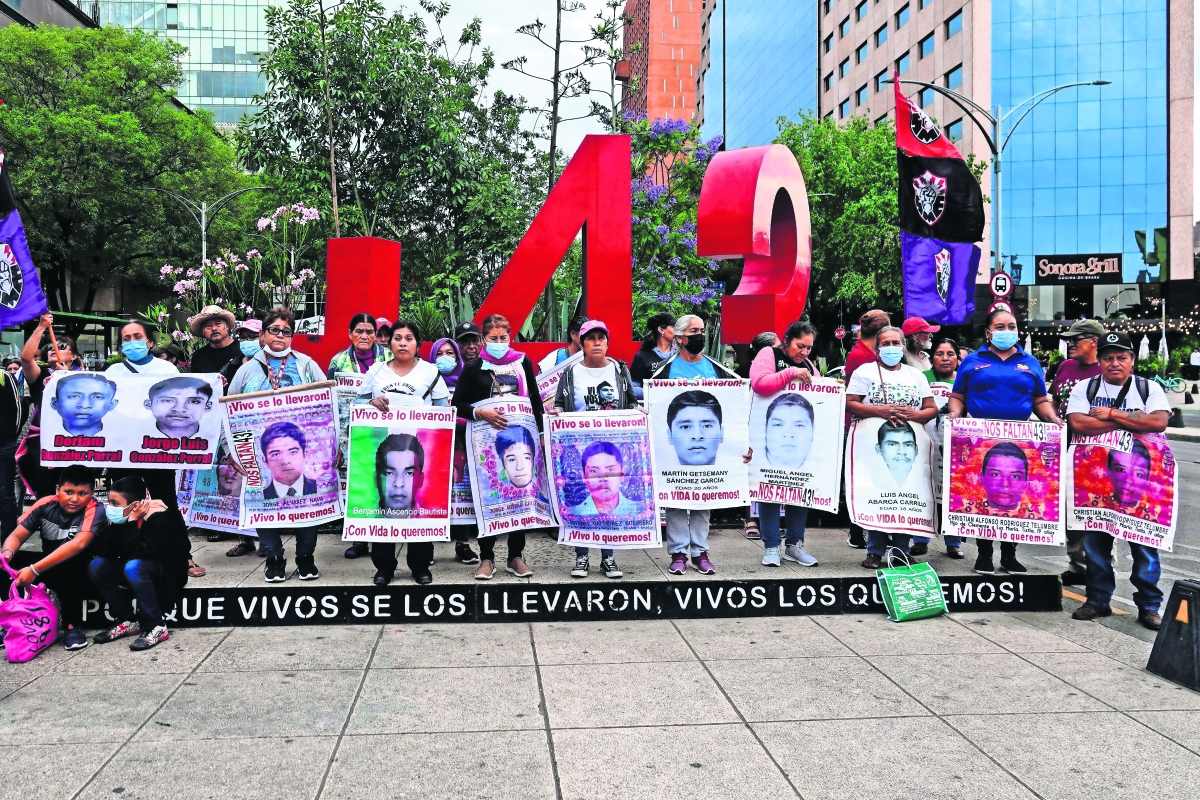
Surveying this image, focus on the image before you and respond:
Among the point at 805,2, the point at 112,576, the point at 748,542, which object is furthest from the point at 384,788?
the point at 805,2

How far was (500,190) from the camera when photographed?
62.9 ft

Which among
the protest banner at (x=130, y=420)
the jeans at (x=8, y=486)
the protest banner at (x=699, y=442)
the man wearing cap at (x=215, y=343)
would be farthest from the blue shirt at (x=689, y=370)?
the jeans at (x=8, y=486)

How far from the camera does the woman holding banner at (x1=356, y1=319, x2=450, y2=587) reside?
20.7 feet

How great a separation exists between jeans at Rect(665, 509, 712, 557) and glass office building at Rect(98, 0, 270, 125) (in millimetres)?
93158

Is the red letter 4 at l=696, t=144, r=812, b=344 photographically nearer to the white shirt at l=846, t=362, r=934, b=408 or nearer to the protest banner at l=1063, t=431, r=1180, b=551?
the white shirt at l=846, t=362, r=934, b=408

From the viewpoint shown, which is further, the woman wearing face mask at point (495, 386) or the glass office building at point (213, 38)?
the glass office building at point (213, 38)

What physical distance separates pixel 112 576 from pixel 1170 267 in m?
51.5

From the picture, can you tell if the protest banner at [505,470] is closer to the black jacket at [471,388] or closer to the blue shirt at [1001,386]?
the black jacket at [471,388]

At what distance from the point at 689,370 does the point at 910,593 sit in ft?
7.33

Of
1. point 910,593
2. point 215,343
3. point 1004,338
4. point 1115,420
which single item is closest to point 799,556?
point 910,593

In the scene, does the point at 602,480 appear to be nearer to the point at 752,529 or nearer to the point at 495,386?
the point at 495,386

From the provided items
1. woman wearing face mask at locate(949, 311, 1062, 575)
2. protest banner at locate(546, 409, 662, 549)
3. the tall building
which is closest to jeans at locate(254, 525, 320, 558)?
protest banner at locate(546, 409, 662, 549)

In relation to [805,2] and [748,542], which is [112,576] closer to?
[748,542]

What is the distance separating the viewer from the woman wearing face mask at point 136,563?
5.34 metres
